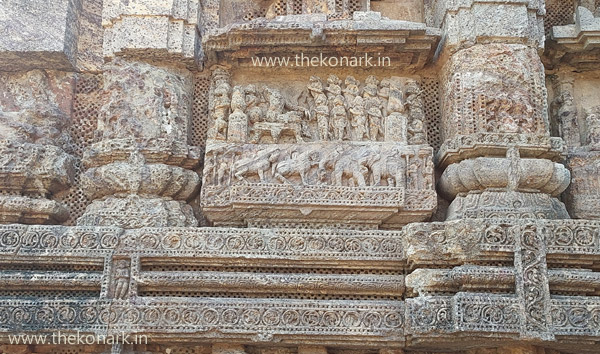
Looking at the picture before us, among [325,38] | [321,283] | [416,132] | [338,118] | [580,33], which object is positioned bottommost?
[321,283]

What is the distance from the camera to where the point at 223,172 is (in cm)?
485

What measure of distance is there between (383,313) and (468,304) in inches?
25.0

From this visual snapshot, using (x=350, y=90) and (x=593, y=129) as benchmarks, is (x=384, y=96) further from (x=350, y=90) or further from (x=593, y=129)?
(x=593, y=129)

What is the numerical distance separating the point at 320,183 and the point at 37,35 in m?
2.82

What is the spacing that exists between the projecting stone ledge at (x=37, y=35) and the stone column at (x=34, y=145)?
127 mm

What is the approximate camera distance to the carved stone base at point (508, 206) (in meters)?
4.48

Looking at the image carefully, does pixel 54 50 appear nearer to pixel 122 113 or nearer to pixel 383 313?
pixel 122 113

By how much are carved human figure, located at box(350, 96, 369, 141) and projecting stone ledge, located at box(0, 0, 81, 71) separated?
2.59 meters

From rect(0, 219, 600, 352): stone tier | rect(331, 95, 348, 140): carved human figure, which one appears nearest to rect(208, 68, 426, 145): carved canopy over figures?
rect(331, 95, 348, 140): carved human figure

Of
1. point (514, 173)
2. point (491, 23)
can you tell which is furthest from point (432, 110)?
point (514, 173)

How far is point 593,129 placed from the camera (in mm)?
5129

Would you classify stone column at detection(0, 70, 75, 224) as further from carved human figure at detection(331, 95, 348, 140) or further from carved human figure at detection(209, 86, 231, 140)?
carved human figure at detection(331, 95, 348, 140)

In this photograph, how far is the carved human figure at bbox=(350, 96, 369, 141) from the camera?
504 centimetres

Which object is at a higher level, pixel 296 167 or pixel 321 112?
pixel 321 112
